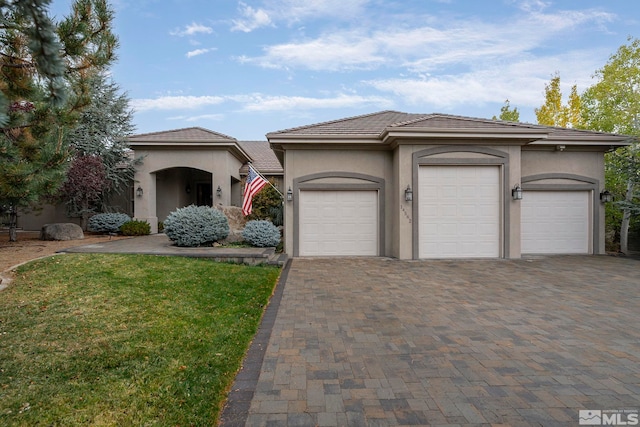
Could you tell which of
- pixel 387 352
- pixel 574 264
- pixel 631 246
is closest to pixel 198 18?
pixel 387 352

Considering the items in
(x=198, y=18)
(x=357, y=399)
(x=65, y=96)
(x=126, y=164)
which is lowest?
(x=357, y=399)

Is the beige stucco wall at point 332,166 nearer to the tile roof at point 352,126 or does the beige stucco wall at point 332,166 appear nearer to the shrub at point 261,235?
the shrub at point 261,235

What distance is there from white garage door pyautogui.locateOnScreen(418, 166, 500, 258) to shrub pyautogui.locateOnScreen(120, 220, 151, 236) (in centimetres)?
1145

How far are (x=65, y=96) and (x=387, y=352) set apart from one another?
369 centimetres

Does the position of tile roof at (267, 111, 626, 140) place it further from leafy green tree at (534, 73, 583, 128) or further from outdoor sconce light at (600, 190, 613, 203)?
leafy green tree at (534, 73, 583, 128)

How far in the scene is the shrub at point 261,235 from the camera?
1058cm

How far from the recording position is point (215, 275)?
23.9ft

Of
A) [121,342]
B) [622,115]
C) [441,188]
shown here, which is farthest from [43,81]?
[622,115]

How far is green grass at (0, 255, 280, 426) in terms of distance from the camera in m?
2.65

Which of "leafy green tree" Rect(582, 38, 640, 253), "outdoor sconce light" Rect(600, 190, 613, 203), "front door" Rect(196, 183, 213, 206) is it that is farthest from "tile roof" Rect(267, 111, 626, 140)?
"front door" Rect(196, 183, 213, 206)

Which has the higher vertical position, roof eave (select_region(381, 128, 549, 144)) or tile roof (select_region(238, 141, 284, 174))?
tile roof (select_region(238, 141, 284, 174))

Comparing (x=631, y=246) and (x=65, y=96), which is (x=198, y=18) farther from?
(x=631, y=246)

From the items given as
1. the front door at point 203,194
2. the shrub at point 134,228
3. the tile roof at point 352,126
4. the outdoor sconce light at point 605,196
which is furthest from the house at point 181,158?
the outdoor sconce light at point 605,196

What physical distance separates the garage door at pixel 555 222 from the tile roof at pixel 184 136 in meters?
12.2
